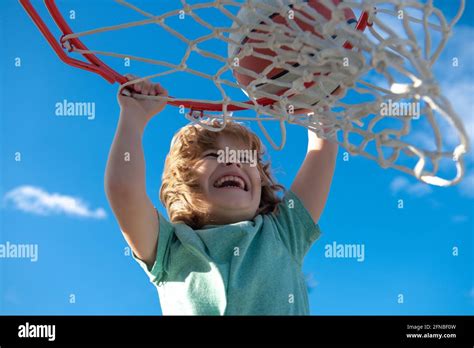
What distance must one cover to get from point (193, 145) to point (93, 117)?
0.34 m

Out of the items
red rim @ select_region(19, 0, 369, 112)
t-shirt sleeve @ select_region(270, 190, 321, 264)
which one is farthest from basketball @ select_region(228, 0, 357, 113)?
t-shirt sleeve @ select_region(270, 190, 321, 264)

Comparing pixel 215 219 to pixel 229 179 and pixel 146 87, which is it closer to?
pixel 229 179

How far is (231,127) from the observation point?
1.83m

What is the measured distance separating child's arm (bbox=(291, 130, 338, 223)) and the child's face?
0.47ft

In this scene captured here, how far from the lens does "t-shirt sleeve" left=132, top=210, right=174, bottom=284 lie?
1549mm

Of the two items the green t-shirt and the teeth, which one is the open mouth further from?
the green t-shirt

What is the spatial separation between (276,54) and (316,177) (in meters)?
0.50

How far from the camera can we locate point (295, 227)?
1.73 metres

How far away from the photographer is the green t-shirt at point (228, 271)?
1.50 meters

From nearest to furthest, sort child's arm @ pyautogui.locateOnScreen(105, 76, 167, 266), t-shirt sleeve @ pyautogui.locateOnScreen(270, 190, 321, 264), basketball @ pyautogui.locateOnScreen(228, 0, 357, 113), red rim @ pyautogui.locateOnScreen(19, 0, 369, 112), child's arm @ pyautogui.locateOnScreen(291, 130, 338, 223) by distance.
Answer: basketball @ pyautogui.locateOnScreen(228, 0, 357, 113), child's arm @ pyautogui.locateOnScreen(105, 76, 167, 266), red rim @ pyautogui.locateOnScreen(19, 0, 369, 112), t-shirt sleeve @ pyautogui.locateOnScreen(270, 190, 321, 264), child's arm @ pyautogui.locateOnScreen(291, 130, 338, 223)
